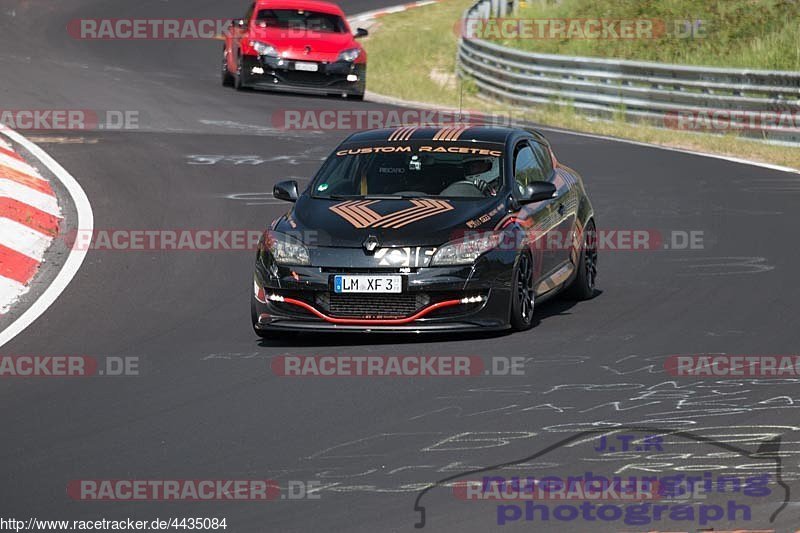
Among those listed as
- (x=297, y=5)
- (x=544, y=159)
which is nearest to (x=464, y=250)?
(x=544, y=159)

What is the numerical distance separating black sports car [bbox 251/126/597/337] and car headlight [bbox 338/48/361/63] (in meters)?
14.6

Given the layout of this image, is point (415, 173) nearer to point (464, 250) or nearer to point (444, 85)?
point (464, 250)

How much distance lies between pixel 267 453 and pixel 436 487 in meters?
1.04

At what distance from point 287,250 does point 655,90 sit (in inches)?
617

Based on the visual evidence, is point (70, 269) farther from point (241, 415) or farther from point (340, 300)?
point (241, 415)

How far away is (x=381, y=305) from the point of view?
1045 cm

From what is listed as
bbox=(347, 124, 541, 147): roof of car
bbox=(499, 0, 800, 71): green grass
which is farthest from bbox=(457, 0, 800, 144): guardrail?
bbox=(347, 124, 541, 147): roof of car

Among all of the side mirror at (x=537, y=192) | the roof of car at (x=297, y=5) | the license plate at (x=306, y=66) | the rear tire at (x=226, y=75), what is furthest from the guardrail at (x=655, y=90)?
the side mirror at (x=537, y=192)

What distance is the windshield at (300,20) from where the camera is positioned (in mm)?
27250

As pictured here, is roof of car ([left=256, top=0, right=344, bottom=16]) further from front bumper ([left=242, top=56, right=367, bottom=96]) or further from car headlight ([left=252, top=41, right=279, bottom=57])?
front bumper ([left=242, top=56, right=367, bottom=96])

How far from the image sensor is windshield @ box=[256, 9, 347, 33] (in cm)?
2725

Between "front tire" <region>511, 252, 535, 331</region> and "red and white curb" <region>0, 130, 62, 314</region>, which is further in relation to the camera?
"red and white curb" <region>0, 130, 62, 314</region>

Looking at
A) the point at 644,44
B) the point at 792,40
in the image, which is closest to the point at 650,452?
the point at 792,40

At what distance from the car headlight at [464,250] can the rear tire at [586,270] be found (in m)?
1.70
